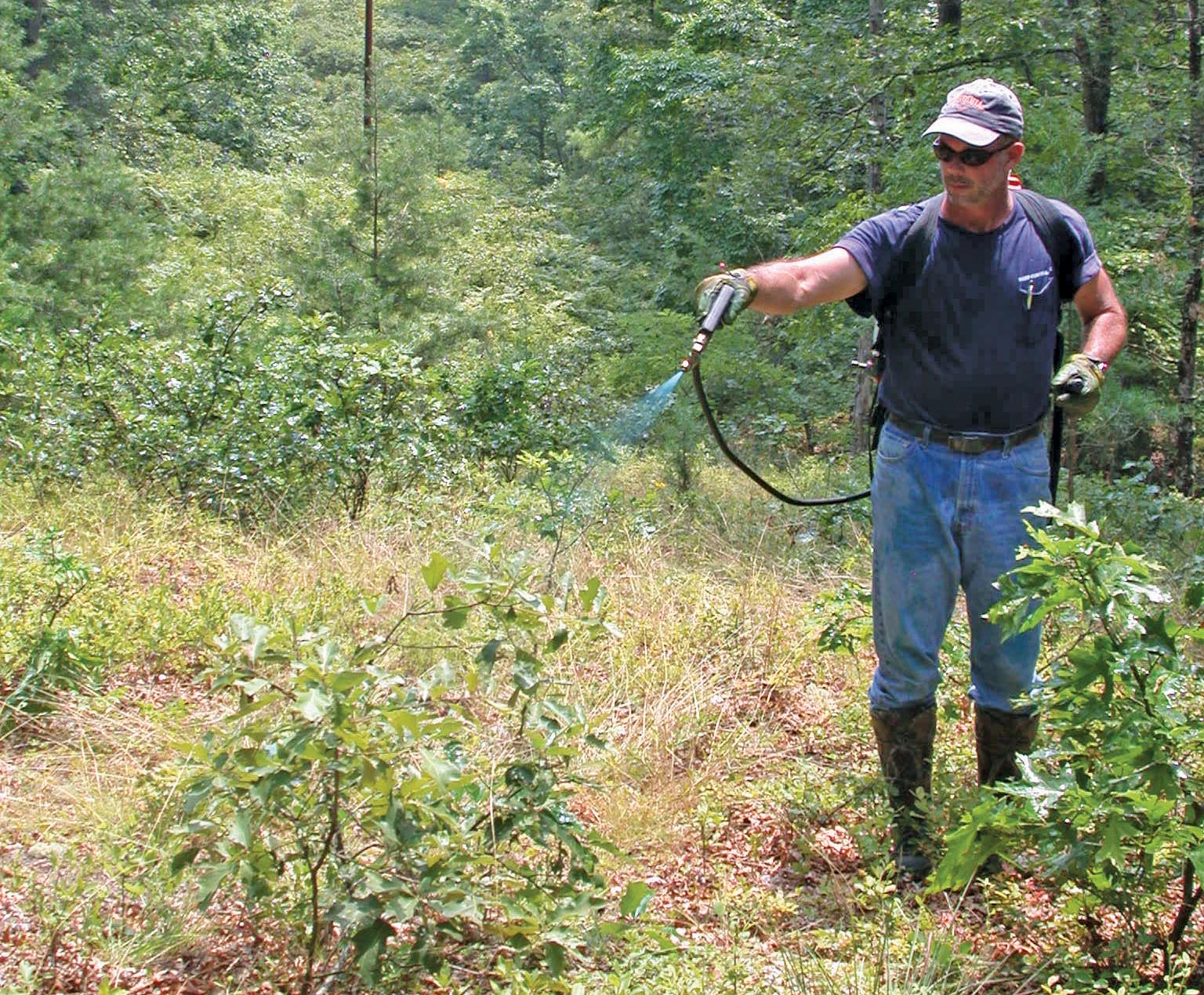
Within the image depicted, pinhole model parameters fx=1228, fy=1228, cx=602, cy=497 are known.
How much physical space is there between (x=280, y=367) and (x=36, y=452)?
1.38 metres

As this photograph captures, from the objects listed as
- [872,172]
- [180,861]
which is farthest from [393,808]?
[872,172]

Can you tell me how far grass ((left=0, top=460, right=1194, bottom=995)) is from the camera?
2.71m

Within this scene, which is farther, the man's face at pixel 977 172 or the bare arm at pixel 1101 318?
the bare arm at pixel 1101 318

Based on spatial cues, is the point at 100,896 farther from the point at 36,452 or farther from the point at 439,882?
the point at 36,452

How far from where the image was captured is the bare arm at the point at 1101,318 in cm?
322

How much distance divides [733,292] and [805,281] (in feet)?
0.78

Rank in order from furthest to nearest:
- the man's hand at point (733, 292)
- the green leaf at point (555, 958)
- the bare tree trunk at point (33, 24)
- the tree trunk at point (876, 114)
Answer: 1. the bare tree trunk at point (33, 24)
2. the tree trunk at point (876, 114)
3. the man's hand at point (733, 292)
4. the green leaf at point (555, 958)

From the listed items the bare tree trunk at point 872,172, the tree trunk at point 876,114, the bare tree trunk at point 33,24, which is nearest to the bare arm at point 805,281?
the bare tree trunk at point 872,172

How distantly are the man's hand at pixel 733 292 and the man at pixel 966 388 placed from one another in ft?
0.32

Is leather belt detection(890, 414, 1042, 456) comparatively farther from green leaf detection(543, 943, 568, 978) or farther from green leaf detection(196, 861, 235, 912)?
green leaf detection(196, 861, 235, 912)

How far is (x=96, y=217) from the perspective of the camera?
11.6 m

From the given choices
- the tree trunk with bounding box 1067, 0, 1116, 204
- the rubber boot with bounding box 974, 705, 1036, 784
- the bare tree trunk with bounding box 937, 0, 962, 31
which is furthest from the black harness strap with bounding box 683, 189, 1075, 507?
the bare tree trunk with bounding box 937, 0, 962, 31

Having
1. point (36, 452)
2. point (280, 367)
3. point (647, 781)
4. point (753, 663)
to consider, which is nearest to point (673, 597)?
point (753, 663)

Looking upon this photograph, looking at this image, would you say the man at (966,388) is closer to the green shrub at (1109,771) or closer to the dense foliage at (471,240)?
the green shrub at (1109,771)
